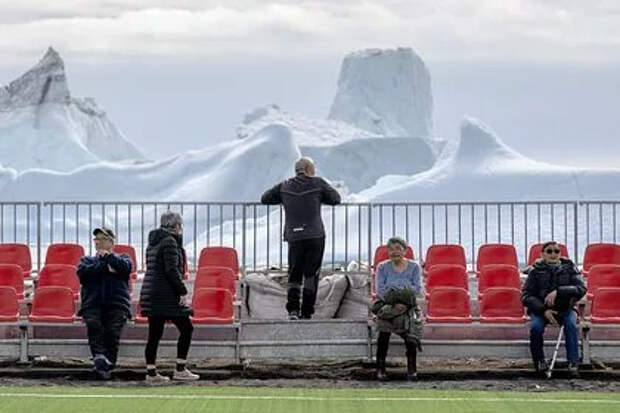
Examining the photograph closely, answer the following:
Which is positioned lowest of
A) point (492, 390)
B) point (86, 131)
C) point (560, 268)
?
point (492, 390)

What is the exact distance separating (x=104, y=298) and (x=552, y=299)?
15.7 ft

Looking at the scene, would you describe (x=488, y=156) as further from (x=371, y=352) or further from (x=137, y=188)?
(x=371, y=352)

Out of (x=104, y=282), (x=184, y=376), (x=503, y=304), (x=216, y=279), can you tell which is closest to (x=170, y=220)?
(x=104, y=282)

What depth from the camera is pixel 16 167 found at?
4550 centimetres

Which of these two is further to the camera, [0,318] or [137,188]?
[137,188]

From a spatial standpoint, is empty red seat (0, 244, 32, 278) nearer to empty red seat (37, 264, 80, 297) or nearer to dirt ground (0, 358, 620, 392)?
empty red seat (37, 264, 80, 297)

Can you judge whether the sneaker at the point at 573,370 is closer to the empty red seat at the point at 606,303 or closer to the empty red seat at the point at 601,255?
the empty red seat at the point at 606,303

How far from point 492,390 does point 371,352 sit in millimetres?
2296

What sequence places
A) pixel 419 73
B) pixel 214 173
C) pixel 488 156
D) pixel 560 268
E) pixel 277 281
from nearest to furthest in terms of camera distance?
pixel 560 268
pixel 277 281
pixel 488 156
pixel 214 173
pixel 419 73

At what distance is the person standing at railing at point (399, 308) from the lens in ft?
63.6

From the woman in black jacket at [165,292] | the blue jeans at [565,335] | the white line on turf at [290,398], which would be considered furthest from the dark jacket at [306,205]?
the white line on turf at [290,398]

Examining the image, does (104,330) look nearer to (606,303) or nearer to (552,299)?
(552,299)

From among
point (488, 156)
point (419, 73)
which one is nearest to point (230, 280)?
point (488, 156)

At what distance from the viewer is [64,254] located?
22297mm
